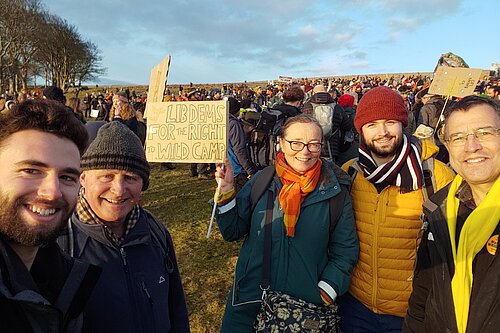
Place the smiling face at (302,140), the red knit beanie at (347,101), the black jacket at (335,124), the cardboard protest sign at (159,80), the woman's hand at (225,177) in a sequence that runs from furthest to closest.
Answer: the red knit beanie at (347,101) → the black jacket at (335,124) → the cardboard protest sign at (159,80) → the woman's hand at (225,177) → the smiling face at (302,140)

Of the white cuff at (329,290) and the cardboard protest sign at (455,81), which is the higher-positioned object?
the cardboard protest sign at (455,81)

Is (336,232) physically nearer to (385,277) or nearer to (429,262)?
(385,277)

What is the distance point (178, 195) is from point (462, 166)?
7.17 metres

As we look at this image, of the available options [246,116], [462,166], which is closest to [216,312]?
[462,166]

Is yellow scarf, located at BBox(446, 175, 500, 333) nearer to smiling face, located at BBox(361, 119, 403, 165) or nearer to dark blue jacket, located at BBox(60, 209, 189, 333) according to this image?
smiling face, located at BBox(361, 119, 403, 165)

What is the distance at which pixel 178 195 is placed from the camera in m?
8.34

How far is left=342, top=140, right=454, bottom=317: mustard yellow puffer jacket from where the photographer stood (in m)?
2.22

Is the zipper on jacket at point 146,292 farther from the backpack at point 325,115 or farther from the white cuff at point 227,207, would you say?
the backpack at point 325,115

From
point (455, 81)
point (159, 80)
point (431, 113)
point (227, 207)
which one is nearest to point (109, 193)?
point (227, 207)

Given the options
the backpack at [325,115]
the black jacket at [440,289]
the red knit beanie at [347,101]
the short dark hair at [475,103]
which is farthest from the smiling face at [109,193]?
the red knit beanie at [347,101]

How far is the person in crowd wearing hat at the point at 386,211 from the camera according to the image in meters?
2.22

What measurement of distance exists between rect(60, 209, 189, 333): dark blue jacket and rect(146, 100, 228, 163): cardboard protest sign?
1674mm

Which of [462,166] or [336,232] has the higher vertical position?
[462,166]

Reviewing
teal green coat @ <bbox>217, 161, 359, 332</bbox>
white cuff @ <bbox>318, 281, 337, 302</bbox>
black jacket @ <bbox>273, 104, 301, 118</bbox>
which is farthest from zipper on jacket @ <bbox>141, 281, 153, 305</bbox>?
black jacket @ <bbox>273, 104, 301, 118</bbox>
